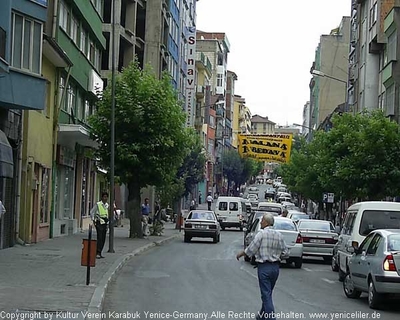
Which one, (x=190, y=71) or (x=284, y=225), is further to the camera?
(x=190, y=71)

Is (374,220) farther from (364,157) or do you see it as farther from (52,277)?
(364,157)

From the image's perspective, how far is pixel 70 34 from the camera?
35281 mm

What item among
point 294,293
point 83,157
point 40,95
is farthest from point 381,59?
point 294,293

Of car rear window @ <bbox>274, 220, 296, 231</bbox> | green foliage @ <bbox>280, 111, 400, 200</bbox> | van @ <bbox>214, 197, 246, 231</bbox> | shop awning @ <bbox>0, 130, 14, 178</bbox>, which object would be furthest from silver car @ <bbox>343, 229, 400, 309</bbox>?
van @ <bbox>214, 197, 246, 231</bbox>

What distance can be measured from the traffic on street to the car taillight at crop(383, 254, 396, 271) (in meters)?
0.80

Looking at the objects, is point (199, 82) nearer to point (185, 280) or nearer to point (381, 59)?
point (381, 59)

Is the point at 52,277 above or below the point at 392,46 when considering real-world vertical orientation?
below

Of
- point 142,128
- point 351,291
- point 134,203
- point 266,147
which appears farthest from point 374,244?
point 266,147

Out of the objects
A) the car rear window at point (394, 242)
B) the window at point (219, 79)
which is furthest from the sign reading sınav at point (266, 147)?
the window at point (219, 79)

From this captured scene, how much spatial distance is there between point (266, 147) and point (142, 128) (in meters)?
27.5

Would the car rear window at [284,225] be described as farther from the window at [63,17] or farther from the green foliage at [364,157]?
→ the window at [63,17]

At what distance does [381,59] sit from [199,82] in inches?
1843

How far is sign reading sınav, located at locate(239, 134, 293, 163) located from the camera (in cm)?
6038

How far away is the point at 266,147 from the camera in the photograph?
2413 inches
